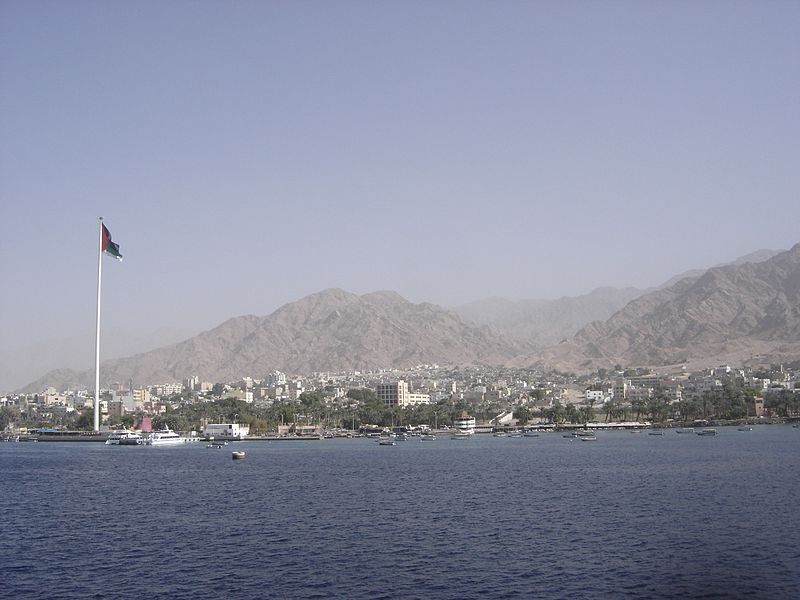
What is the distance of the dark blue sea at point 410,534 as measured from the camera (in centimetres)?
3212

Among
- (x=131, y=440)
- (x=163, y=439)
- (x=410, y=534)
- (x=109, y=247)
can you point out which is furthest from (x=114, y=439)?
(x=410, y=534)

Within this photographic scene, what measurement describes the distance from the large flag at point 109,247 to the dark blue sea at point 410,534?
59407mm

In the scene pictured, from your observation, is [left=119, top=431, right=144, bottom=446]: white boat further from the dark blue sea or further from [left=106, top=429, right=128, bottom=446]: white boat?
the dark blue sea

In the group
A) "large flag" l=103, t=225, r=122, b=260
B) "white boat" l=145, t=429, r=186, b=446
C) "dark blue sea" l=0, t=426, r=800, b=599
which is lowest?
"dark blue sea" l=0, t=426, r=800, b=599

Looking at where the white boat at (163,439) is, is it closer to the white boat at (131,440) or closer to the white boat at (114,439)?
the white boat at (131,440)

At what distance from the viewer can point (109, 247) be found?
132000 millimetres

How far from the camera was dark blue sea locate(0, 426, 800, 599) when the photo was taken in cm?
3212

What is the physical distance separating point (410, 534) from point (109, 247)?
336 ft

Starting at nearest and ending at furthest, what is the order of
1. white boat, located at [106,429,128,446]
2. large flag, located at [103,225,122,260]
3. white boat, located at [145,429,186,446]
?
large flag, located at [103,225,122,260], white boat, located at [145,429,186,446], white boat, located at [106,429,128,446]

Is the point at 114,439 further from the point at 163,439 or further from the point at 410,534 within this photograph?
the point at 410,534

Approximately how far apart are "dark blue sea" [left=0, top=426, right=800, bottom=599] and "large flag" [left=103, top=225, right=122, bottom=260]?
5941 cm

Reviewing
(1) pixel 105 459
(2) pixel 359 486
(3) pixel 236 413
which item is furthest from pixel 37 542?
(3) pixel 236 413

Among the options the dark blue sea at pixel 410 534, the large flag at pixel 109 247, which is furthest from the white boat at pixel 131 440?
the dark blue sea at pixel 410 534

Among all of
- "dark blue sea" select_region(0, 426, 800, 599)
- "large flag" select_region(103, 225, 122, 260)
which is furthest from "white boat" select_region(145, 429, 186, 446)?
"dark blue sea" select_region(0, 426, 800, 599)
